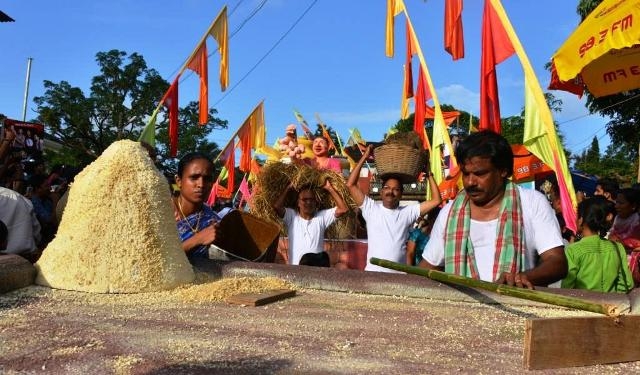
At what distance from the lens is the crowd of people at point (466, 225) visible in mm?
2910

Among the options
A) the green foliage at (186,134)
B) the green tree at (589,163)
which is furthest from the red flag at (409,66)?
the green tree at (589,163)

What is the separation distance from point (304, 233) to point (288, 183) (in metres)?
0.90

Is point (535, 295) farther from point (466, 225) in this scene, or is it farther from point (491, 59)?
point (491, 59)

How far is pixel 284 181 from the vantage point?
630 centimetres

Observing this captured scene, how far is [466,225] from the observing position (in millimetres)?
3055

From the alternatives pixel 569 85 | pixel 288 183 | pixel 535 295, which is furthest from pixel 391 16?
pixel 535 295

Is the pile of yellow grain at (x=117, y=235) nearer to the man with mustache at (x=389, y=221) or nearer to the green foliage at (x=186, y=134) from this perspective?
the man with mustache at (x=389, y=221)

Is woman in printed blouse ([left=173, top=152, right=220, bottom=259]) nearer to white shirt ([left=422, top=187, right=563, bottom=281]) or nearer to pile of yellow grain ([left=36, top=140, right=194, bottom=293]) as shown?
pile of yellow grain ([left=36, top=140, right=194, bottom=293])

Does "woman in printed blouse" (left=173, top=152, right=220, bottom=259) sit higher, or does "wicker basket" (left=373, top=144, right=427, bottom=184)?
"wicker basket" (left=373, top=144, right=427, bottom=184)

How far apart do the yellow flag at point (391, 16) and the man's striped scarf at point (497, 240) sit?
5808mm

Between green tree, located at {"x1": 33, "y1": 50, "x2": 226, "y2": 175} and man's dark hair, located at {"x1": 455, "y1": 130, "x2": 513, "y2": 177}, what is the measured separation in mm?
26221

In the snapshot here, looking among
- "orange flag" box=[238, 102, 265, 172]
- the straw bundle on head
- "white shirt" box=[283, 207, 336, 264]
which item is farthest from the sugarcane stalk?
"orange flag" box=[238, 102, 265, 172]

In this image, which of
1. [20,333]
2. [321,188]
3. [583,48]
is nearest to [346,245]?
[321,188]

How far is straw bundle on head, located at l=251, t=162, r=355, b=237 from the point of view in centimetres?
605
